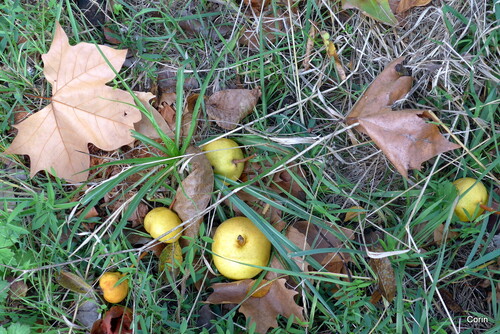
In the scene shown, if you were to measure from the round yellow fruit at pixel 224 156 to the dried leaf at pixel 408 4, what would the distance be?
54.6 inches

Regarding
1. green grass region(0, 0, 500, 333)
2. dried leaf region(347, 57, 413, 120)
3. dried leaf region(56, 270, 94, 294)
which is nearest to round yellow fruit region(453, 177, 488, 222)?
green grass region(0, 0, 500, 333)

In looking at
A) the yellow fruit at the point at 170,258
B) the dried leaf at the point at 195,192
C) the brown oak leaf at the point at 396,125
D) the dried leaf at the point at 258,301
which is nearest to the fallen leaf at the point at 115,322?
the yellow fruit at the point at 170,258

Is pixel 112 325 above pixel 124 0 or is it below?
below

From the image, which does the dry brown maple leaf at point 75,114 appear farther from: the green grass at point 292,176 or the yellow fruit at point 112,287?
the yellow fruit at point 112,287

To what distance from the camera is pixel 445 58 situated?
2629mm

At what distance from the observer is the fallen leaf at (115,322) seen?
2.56 metres

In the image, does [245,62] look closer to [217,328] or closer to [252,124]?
[252,124]

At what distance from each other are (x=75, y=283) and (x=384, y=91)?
90.0 inches

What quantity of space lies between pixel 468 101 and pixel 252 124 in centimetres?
141

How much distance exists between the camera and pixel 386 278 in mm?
2498

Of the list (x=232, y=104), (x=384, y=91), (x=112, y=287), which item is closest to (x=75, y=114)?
(x=232, y=104)

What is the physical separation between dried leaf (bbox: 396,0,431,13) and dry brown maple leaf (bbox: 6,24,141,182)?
178cm

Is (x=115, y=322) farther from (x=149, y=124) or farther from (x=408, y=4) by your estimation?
(x=408, y=4)

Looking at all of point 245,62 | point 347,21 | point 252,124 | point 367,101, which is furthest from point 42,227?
point 347,21
